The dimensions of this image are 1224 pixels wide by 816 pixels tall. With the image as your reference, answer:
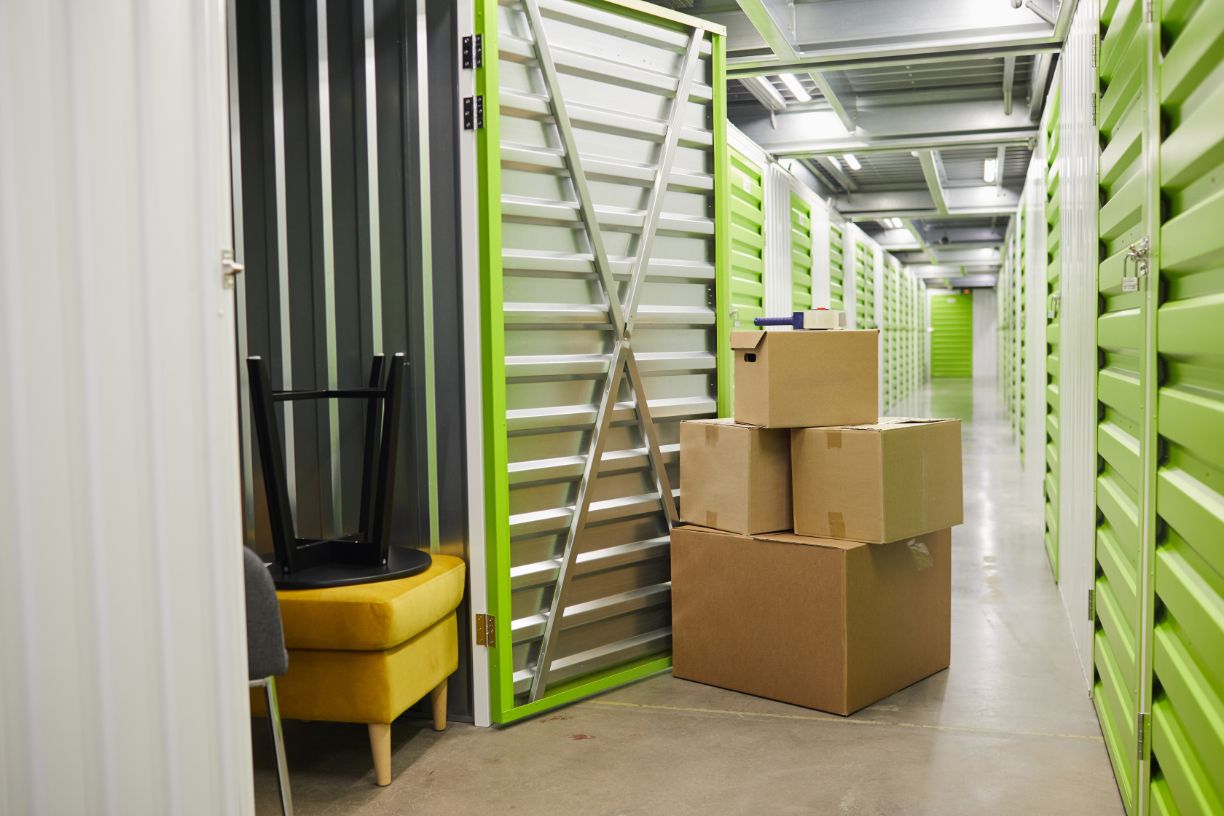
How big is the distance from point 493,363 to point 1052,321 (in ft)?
11.5

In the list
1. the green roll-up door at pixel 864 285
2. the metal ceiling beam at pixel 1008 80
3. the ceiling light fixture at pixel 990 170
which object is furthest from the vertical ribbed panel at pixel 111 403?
the green roll-up door at pixel 864 285

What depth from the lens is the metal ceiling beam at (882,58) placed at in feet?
16.7

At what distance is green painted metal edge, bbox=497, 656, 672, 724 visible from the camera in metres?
3.42

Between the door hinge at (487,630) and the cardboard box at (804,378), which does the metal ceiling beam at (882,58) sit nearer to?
the cardboard box at (804,378)

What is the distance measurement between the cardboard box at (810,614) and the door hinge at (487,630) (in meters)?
0.76

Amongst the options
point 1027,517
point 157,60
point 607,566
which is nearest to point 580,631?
point 607,566

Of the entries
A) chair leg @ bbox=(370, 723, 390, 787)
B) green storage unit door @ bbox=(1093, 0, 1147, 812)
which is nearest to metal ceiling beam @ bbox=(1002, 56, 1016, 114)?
green storage unit door @ bbox=(1093, 0, 1147, 812)

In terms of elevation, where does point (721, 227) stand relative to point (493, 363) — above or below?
above

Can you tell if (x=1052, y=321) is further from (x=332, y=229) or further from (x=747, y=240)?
(x=332, y=229)

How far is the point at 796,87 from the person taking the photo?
713cm

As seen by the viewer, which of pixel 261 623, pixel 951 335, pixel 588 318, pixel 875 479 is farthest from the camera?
pixel 951 335

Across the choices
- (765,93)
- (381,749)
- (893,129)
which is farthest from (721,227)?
(893,129)

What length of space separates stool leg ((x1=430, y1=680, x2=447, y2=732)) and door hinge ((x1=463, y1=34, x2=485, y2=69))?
6.45 ft

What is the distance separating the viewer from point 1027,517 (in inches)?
280
